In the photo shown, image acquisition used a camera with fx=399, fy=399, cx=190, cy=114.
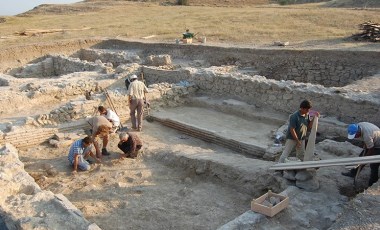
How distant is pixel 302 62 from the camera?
1505 cm

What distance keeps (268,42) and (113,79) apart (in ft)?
26.8

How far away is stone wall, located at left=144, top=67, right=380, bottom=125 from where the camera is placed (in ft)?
31.1

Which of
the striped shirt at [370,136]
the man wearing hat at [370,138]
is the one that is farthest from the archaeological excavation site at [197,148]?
the striped shirt at [370,136]

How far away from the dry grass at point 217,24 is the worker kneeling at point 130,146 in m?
11.5

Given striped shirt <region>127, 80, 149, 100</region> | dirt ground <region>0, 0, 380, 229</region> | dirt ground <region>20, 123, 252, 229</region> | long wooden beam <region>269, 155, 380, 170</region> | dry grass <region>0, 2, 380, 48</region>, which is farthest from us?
dry grass <region>0, 2, 380, 48</region>

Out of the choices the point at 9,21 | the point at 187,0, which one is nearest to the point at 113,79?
the point at 9,21

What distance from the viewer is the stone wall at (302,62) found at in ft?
45.4

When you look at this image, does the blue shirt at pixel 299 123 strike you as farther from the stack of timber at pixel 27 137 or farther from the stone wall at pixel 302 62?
the stone wall at pixel 302 62

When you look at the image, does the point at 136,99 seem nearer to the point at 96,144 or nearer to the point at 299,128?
the point at 96,144

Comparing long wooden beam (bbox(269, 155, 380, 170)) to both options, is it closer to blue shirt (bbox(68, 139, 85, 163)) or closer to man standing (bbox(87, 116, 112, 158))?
man standing (bbox(87, 116, 112, 158))

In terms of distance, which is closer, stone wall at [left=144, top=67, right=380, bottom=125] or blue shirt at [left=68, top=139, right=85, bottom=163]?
blue shirt at [left=68, top=139, right=85, bottom=163]

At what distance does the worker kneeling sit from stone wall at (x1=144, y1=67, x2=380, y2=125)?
→ 13.6 ft

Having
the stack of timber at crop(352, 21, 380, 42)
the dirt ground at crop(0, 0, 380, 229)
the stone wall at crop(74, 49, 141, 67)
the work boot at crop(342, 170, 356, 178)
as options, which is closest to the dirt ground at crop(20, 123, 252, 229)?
the dirt ground at crop(0, 0, 380, 229)

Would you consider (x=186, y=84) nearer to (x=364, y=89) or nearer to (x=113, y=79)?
(x=113, y=79)
